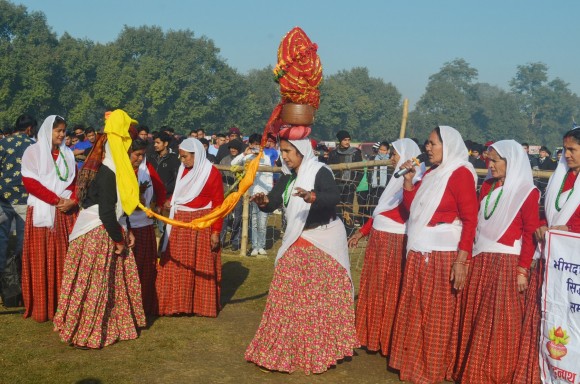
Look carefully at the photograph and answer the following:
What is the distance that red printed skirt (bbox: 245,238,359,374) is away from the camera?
5195 mm

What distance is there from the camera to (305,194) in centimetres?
479

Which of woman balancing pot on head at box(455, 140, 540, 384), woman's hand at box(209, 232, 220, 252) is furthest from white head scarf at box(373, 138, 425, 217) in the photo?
woman's hand at box(209, 232, 220, 252)

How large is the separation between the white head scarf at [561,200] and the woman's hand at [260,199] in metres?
2.24

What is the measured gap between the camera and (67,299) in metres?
5.73

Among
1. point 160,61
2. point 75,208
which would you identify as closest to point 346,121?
point 160,61

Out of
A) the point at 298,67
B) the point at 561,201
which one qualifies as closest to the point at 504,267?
the point at 561,201

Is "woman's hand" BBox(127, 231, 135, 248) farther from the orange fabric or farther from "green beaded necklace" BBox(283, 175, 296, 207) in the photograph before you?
the orange fabric

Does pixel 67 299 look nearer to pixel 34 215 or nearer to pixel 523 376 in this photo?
pixel 34 215

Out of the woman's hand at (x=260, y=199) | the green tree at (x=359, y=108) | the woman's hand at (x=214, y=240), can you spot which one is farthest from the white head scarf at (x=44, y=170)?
the green tree at (x=359, y=108)

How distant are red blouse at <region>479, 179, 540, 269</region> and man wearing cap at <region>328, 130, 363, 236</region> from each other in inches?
266

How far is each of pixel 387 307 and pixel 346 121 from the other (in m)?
87.3

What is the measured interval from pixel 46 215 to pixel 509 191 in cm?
446

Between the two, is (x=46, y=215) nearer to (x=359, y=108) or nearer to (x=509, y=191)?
(x=509, y=191)

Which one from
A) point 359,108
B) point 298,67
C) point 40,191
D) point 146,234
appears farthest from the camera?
point 359,108
